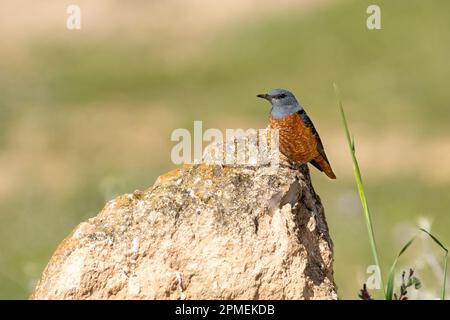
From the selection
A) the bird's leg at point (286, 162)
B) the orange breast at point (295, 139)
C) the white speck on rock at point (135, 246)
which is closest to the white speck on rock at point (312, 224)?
the bird's leg at point (286, 162)

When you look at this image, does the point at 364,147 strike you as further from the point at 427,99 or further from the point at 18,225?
the point at 18,225

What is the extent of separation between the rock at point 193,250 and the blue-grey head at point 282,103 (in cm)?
160

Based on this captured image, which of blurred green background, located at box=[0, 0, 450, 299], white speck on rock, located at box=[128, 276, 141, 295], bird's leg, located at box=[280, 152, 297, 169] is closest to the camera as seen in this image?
white speck on rock, located at box=[128, 276, 141, 295]

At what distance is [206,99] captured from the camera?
2319 centimetres

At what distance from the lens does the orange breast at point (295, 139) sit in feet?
25.4

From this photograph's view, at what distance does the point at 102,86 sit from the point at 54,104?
1.60m

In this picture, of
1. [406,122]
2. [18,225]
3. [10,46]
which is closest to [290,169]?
[18,225]

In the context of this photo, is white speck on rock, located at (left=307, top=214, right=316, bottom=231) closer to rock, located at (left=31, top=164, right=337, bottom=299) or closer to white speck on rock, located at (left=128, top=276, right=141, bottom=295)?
rock, located at (left=31, top=164, right=337, bottom=299)

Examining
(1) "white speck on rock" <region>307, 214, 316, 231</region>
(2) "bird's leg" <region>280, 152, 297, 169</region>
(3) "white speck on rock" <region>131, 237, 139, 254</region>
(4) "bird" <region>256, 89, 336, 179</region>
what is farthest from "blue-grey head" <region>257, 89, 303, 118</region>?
(3) "white speck on rock" <region>131, 237, 139, 254</region>

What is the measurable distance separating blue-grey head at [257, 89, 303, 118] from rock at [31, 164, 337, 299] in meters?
1.60

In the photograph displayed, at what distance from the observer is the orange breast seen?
7742 millimetres

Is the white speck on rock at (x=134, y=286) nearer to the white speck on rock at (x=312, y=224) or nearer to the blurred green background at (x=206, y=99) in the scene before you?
the white speck on rock at (x=312, y=224)

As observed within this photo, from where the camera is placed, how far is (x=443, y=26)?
26.4 metres
